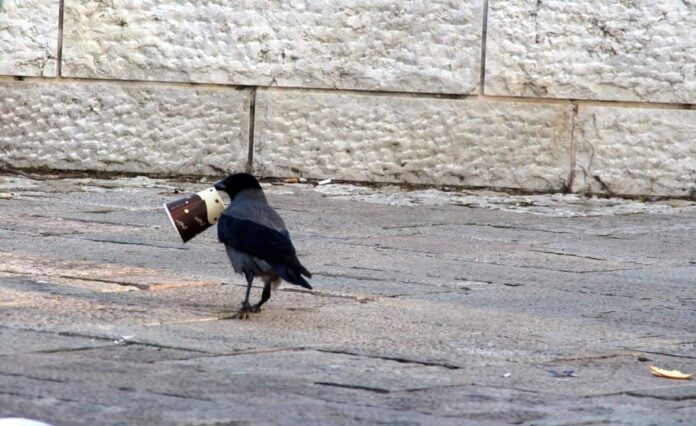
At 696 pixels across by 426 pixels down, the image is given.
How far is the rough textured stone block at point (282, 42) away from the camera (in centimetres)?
948

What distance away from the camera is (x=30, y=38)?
9.77 metres

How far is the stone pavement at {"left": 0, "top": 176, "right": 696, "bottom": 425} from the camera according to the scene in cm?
396

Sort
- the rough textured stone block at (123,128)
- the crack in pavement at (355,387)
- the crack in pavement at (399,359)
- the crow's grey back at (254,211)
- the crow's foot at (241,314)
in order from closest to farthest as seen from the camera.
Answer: the crack in pavement at (355,387) → the crack in pavement at (399,359) → the crow's foot at (241,314) → the crow's grey back at (254,211) → the rough textured stone block at (123,128)

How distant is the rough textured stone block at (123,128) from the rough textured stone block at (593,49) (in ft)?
5.73

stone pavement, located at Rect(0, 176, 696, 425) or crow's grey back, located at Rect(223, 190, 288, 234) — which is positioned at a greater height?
crow's grey back, located at Rect(223, 190, 288, 234)

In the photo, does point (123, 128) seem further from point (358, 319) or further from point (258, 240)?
point (358, 319)

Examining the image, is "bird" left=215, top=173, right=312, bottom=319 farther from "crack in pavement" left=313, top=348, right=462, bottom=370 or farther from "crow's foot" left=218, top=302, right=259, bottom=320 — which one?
"crack in pavement" left=313, top=348, right=462, bottom=370

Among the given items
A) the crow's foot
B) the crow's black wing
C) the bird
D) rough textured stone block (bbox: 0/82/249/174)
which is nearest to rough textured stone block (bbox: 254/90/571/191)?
rough textured stone block (bbox: 0/82/249/174)

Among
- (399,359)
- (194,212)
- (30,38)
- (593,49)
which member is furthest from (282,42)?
(399,359)

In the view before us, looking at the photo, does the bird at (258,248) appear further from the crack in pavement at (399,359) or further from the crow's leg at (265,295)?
the crack in pavement at (399,359)

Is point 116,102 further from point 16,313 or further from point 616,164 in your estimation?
point 16,313

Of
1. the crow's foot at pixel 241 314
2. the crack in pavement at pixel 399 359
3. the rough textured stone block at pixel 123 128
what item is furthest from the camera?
the rough textured stone block at pixel 123 128

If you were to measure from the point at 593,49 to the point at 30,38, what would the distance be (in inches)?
146

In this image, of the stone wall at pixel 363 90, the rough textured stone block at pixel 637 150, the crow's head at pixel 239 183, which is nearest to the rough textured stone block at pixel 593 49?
the stone wall at pixel 363 90
